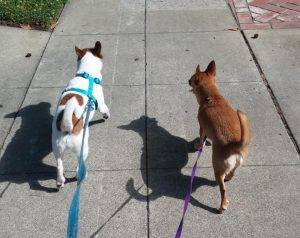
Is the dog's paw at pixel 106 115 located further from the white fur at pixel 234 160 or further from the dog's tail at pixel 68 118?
the white fur at pixel 234 160

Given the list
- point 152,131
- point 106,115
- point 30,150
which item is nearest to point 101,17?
point 106,115

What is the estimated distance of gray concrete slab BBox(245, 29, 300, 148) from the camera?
19.0 ft

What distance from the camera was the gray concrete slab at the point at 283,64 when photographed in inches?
228

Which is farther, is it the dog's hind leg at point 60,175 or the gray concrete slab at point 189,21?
the gray concrete slab at point 189,21

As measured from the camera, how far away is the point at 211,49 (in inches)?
286

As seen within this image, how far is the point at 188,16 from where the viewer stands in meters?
8.38

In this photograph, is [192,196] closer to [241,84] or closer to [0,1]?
[241,84]

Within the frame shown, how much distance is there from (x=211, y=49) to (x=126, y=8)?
92.1 inches

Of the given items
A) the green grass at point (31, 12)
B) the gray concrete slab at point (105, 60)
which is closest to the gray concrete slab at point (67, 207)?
the gray concrete slab at point (105, 60)

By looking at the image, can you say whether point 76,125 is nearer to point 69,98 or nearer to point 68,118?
point 68,118

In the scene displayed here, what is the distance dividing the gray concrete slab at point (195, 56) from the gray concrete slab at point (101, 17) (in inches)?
27.6

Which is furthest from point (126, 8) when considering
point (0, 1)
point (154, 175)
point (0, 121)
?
point (154, 175)

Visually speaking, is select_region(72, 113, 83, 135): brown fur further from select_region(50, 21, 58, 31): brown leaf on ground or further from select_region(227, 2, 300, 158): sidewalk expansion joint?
select_region(50, 21, 58, 31): brown leaf on ground

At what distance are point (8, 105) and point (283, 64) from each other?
13.3ft
